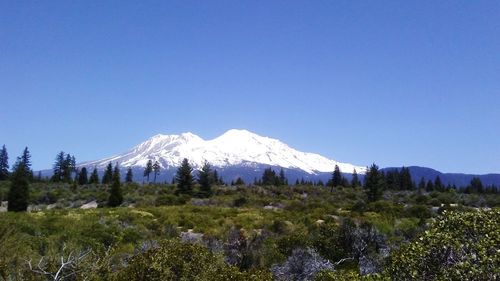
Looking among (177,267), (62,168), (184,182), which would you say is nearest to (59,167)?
(62,168)

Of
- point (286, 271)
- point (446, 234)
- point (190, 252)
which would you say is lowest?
point (286, 271)

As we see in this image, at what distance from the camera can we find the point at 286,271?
18609 mm

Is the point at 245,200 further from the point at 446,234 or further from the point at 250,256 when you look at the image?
the point at 446,234

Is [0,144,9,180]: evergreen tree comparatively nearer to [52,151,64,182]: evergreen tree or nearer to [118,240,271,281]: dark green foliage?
[52,151,64,182]: evergreen tree

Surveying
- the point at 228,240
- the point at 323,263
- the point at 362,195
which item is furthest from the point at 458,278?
the point at 362,195

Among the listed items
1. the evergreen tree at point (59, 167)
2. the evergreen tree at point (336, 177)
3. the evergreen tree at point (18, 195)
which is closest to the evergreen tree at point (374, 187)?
the evergreen tree at point (336, 177)

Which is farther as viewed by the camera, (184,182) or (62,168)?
(62,168)

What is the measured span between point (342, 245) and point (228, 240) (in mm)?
5299

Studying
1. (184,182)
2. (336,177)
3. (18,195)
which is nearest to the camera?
(18,195)

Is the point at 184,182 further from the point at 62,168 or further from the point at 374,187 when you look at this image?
the point at 62,168

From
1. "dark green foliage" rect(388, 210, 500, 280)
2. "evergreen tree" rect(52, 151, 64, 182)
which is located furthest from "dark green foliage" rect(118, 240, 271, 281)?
"evergreen tree" rect(52, 151, 64, 182)

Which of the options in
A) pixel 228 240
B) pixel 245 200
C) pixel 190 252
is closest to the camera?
pixel 190 252

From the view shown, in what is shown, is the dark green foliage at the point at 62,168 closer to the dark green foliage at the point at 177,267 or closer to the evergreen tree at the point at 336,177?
the evergreen tree at the point at 336,177

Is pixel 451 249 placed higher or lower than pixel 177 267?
higher
